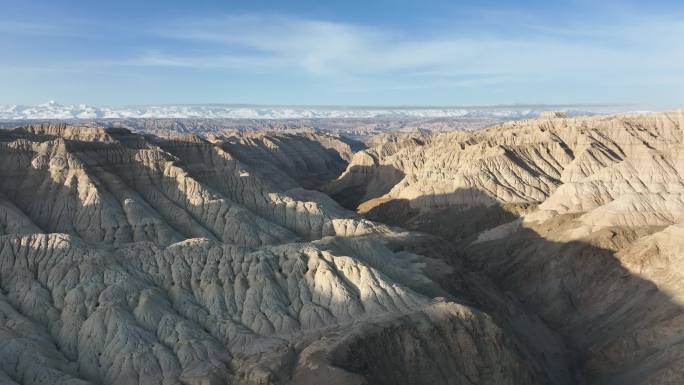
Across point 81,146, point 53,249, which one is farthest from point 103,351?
point 81,146

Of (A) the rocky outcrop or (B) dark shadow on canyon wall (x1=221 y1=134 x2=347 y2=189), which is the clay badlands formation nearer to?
(A) the rocky outcrop

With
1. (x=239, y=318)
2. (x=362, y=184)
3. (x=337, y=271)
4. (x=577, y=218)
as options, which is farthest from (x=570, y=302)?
(x=362, y=184)

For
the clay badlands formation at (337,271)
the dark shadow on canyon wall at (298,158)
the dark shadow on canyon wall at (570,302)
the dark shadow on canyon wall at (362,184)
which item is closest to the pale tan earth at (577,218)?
the dark shadow on canyon wall at (570,302)

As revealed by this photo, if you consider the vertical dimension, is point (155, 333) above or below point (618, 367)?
above

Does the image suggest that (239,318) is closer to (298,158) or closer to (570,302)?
(570,302)

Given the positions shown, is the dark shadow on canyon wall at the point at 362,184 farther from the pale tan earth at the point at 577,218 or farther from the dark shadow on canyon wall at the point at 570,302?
the dark shadow on canyon wall at the point at 570,302

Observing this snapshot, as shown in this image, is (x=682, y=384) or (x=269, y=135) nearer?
(x=682, y=384)

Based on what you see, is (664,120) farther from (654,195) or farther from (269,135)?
(269,135)
